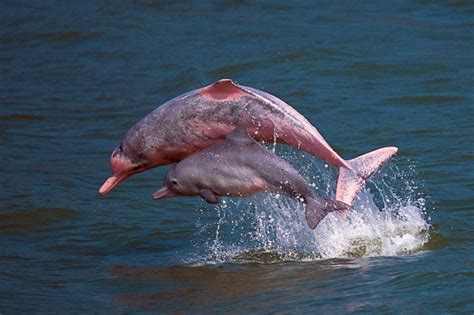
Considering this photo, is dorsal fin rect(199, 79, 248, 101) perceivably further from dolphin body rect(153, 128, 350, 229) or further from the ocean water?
the ocean water

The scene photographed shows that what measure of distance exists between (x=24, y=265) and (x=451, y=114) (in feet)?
18.9

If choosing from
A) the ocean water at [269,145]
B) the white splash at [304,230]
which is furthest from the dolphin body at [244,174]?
the white splash at [304,230]

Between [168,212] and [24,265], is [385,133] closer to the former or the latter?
[168,212]

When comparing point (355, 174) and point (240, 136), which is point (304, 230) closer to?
point (355, 174)

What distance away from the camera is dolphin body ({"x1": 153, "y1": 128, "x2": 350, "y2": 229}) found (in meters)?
8.76

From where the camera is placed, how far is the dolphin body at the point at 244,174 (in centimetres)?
876

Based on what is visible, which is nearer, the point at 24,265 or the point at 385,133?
the point at 24,265

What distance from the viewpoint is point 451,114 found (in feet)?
46.0

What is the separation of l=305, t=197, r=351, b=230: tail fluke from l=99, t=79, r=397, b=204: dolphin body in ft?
0.53

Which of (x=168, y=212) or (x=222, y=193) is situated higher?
(x=222, y=193)

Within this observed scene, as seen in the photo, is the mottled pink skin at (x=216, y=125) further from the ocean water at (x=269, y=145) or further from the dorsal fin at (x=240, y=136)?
the ocean water at (x=269, y=145)

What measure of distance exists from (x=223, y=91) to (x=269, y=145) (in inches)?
132

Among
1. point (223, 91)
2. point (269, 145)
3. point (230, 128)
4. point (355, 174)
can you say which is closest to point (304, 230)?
point (355, 174)

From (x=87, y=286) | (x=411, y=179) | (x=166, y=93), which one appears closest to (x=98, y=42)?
(x=166, y=93)
